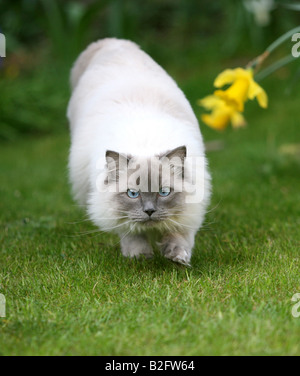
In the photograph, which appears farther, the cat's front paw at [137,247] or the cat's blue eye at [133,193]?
the cat's front paw at [137,247]

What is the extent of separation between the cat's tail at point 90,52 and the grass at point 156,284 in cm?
114

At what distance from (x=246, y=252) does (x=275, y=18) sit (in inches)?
282

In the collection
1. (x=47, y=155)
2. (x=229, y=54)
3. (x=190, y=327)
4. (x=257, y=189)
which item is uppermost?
(x=229, y=54)

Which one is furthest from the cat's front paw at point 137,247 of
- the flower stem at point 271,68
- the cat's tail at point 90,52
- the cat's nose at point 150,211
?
the cat's tail at point 90,52

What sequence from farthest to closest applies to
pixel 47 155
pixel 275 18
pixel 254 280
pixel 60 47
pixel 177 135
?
pixel 275 18, pixel 60 47, pixel 47 155, pixel 177 135, pixel 254 280


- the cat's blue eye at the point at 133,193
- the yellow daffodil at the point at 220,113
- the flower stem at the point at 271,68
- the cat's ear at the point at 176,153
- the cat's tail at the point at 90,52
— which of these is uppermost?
the cat's tail at the point at 90,52

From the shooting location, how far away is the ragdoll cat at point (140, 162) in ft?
10.4

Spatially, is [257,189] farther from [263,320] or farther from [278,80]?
[278,80]

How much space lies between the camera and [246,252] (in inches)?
142

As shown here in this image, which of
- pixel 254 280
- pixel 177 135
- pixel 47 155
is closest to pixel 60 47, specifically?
pixel 47 155

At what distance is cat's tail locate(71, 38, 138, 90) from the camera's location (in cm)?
448

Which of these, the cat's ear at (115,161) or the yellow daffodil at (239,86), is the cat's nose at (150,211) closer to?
the cat's ear at (115,161)

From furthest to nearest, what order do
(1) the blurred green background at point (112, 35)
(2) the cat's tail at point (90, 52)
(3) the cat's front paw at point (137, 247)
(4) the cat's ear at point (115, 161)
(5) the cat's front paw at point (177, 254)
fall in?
1. (1) the blurred green background at point (112, 35)
2. (2) the cat's tail at point (90, 52)
3. (3) the cat's front paw at point (137, 247)
4. (5) the cat's front paw at point (177, 254)
5. (4) the cat's ear at point (115, 161)

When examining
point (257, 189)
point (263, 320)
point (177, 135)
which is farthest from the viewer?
point (257, 189)
